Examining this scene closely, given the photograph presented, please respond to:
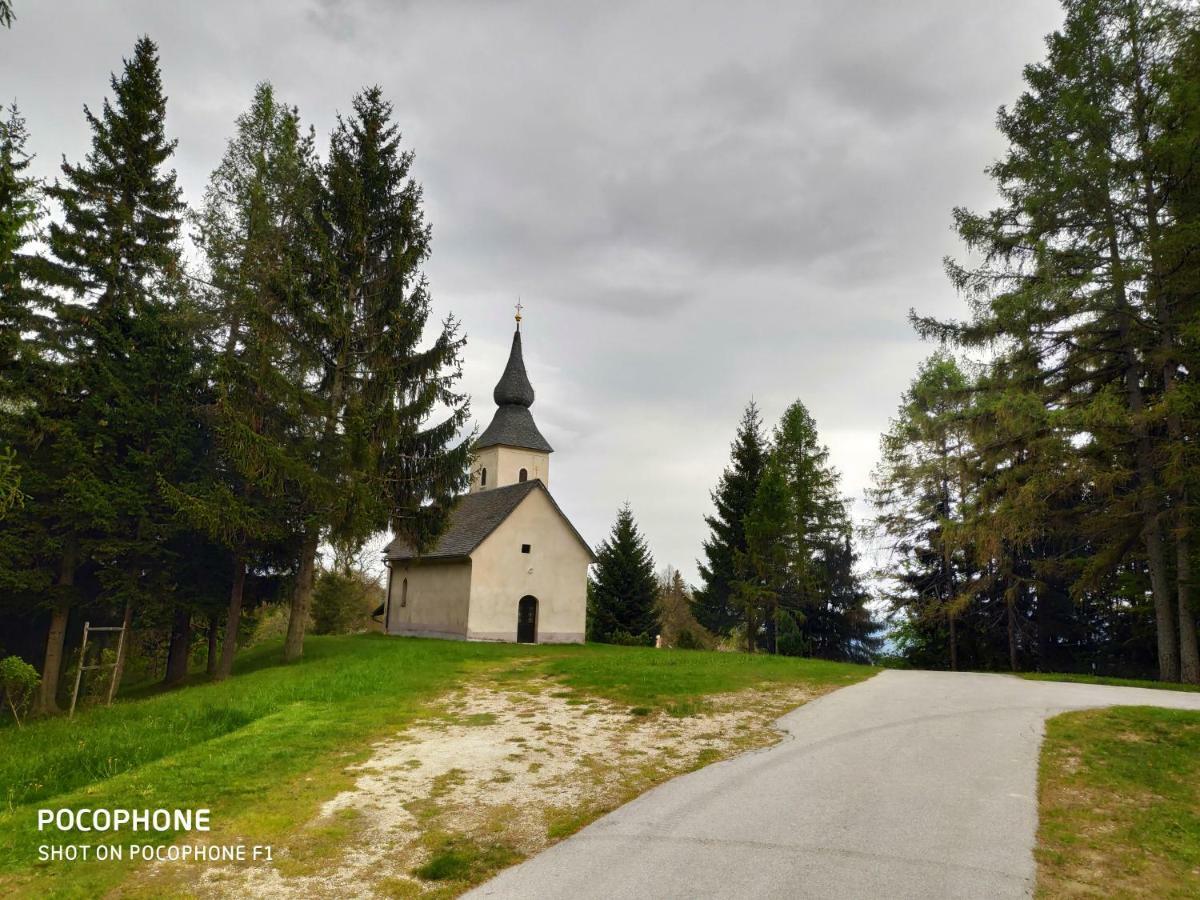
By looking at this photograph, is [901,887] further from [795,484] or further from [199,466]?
[795,484]

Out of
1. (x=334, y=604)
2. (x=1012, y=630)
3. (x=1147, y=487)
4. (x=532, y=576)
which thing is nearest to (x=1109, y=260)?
(x=1147, y=487)

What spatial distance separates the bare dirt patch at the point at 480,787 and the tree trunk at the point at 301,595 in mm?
9642

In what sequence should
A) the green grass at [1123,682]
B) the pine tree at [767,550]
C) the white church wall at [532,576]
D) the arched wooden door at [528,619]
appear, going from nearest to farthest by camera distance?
the green grass at [1123,682] < the white church wall at [532,576] < the arched wooden door at [528,619] < the pine tree at [767,550]

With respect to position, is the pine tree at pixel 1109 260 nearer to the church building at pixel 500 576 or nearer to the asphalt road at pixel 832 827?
the asphalt road at pixel 832 827

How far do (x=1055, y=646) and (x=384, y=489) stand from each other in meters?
24.1

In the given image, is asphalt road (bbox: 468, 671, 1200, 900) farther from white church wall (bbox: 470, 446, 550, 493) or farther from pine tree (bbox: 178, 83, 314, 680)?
white church wall (bbox: 470, 446, 550, 493)

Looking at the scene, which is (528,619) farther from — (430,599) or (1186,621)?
(1186,621)

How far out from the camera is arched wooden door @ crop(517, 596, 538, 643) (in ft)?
93.7

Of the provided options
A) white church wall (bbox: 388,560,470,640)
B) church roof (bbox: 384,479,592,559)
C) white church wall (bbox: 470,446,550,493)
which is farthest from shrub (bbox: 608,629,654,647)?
white church wall (bbox: 388,560,470,640)

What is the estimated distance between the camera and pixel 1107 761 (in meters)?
8.26

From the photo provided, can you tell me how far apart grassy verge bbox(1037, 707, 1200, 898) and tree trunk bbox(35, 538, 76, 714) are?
2246 cm

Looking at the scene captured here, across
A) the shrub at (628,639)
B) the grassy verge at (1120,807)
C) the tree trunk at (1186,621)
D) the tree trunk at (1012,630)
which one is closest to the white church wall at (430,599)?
the shrub at (628,639)

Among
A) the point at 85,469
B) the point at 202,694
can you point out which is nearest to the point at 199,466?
the point at 85,469

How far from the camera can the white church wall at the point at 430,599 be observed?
91.5ft
